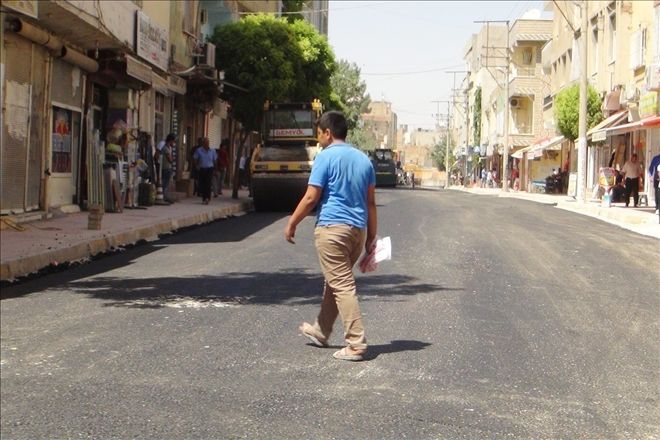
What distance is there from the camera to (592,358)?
21.2ft

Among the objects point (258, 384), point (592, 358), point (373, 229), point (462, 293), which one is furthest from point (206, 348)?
point (462, 293)

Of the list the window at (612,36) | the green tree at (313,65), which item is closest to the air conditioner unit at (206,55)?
the green tree at (313,65)

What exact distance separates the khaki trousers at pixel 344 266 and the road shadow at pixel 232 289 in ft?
7.09

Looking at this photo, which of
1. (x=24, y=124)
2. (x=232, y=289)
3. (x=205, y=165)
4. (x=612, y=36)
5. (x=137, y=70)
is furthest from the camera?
(x=612, y=36)

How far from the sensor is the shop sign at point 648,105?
2719cm

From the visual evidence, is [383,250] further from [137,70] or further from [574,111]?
[574,111]

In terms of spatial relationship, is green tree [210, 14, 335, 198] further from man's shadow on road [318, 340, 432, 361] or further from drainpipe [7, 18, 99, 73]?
man's shadow on road [318, 340, 432, 361]

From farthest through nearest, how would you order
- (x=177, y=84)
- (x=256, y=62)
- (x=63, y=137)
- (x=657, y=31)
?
(x=256, y=62) → (x=657, y=31) → (x=177, y=84) → (x=63, y=137)

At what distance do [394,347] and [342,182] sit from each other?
4.36 feet

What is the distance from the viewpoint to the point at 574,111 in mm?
37719

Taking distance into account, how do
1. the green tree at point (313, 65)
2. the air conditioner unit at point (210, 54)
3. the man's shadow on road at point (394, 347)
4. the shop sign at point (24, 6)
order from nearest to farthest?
the man's shadow on road at point (394, 347) < the shop sign at point (24, 6) < the air conditioner unit at point (210, 54) < the green tree at point (313, 65)

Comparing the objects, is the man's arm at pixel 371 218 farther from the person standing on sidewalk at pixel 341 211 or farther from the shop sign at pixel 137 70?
the shop sign at pixel 137 70

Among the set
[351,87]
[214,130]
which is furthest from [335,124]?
[351,87]

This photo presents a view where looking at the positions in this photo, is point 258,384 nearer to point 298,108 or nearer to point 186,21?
point 298,108
